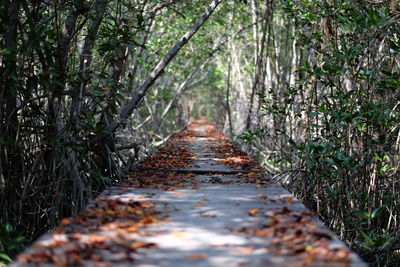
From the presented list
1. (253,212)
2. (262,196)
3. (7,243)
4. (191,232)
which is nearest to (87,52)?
(7,243)

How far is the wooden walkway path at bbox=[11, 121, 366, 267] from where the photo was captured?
2.34m

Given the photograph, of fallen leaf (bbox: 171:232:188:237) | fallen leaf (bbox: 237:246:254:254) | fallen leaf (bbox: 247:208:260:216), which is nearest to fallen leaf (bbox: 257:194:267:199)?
fallen leaf (bbox: 247:208:260:216)

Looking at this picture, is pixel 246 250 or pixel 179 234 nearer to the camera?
pixel 246 250

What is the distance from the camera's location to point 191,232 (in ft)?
9.32

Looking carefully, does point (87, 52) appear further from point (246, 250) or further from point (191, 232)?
point (246, 250)

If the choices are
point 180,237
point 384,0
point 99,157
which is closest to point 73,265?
point 180,237

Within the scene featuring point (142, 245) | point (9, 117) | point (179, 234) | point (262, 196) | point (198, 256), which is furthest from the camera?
point (9, 117)

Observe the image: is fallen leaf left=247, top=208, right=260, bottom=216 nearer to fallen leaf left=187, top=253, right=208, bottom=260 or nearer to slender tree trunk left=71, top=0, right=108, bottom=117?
fallen leaf left=187, top=253, right=208, bottom=260

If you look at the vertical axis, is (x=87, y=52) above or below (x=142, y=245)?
above

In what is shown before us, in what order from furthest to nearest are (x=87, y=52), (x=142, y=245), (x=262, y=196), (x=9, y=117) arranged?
(x=87, y=52) → (x=9, y=117) → (x=262, y=196) → (x=142, y=245)

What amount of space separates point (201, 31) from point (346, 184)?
974 centimetres

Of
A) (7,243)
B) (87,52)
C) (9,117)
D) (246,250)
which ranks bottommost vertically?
(7,243)

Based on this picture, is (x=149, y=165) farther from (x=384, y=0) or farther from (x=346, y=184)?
(x=384, y=0)

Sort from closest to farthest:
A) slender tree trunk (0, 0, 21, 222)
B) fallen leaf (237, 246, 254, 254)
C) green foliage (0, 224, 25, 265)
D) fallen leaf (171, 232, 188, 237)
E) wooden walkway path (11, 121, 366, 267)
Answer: wooden walkway path (11, 121, 366, 267) < fallen leaf (237, 246, 254, 254) < fallen leaf (171, 232, 188, 237) < green foliage (0, 224, 25, 265) < slender tree trunk (0, 0, 21, 222)
